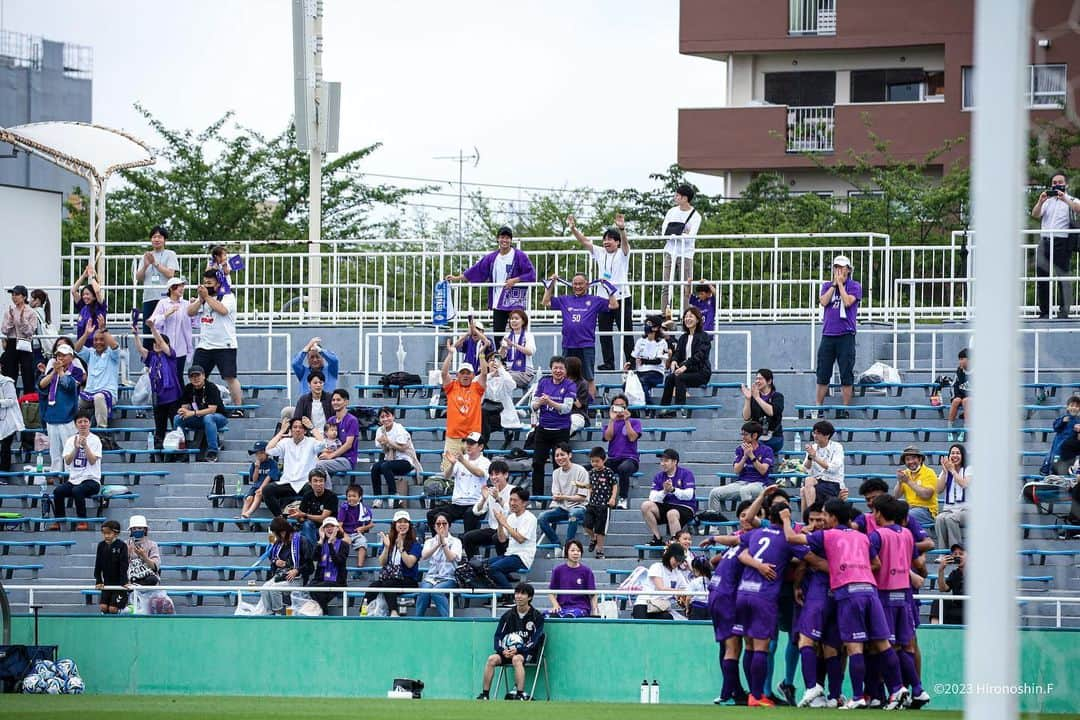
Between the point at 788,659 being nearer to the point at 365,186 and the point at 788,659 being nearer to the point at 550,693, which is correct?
the point at 550,693

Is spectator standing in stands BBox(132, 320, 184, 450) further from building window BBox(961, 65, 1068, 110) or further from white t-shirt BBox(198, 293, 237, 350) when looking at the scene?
building window BBox(961, 65, 1068, 110)

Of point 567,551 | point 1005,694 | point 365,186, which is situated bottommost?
point 567,551

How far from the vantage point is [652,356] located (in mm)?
22203

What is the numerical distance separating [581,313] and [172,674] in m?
7.28

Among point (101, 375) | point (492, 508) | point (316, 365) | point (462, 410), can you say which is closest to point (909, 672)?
point (492, 508)

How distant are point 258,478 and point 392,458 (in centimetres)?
175

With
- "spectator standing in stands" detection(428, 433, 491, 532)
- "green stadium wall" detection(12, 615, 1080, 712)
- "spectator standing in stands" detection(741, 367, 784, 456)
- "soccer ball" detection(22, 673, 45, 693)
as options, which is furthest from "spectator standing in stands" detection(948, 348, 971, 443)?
"soccer ball" detection(22, 673, 45, 693)

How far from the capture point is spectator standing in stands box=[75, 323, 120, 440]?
23.1 metres

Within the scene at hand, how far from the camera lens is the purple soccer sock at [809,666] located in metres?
14.0

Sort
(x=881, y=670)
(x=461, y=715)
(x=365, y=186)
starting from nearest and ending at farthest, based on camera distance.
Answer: (x=461, y=715) < (x=881, y=670) < (x=365, y=186)

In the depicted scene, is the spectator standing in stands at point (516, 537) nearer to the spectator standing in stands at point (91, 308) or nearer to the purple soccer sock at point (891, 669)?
the purple soccer sock at point (891, 669)

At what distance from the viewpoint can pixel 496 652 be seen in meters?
16.6

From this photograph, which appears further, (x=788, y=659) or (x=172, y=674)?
(x=172, y=674)

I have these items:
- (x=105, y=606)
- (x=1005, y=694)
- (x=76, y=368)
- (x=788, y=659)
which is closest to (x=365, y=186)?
(x=76, y=368)
